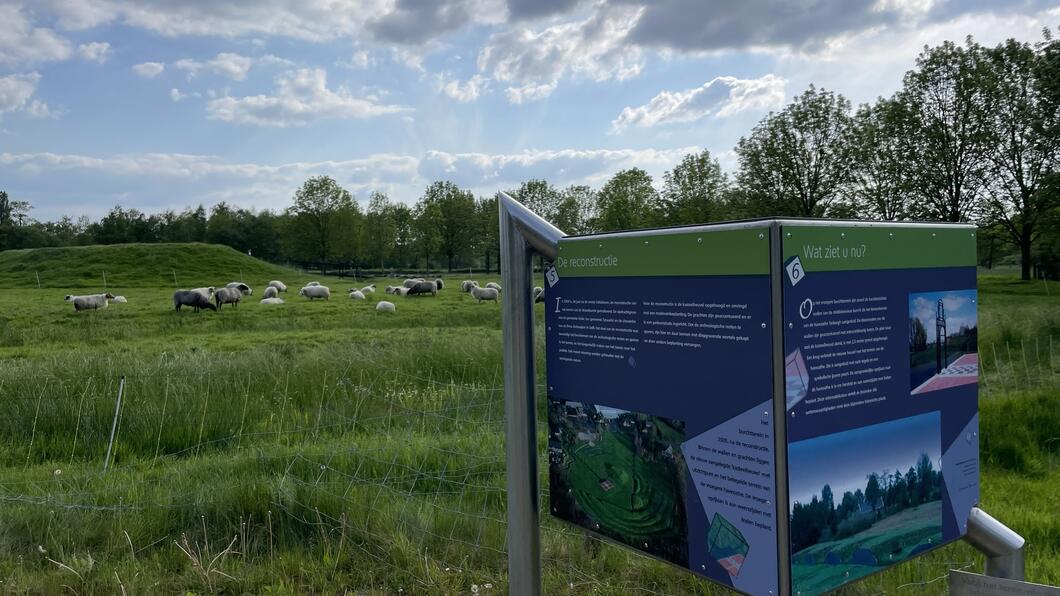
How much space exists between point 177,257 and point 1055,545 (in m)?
76.0

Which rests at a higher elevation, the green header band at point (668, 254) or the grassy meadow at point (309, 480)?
the green header band at point (668, 254)

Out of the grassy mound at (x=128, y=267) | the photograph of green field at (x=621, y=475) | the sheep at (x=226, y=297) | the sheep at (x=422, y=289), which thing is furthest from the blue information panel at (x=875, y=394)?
the grassy mound at (x=128, y=267)

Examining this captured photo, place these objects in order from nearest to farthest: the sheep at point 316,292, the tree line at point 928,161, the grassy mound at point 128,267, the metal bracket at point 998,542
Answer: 1. the metal bracket at point 998,542
2. the tree line at point 928,161
3. the sheep at point 316,292
4. the grassy mound at point 128,267

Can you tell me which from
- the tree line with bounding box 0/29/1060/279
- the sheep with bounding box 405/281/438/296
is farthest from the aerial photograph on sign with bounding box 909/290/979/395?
the sheep with bounding box 405/281/438/296

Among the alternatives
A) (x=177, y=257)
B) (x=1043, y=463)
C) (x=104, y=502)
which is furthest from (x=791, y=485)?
(x=177, y=257)

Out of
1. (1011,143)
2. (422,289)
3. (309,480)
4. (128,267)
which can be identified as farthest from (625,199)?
(309,480)

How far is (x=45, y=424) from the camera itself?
9055 millimetres

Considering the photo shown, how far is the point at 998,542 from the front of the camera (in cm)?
281

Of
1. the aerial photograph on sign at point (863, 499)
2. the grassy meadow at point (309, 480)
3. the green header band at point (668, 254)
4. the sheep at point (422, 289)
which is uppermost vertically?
the green header band at point (668, 254)

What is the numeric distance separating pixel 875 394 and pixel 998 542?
95cm

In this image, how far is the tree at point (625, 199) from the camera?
75.9m

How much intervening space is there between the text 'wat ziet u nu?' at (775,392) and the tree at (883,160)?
4210 cm

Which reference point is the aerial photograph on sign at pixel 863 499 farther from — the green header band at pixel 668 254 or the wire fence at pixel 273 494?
the wire fence at pixel 273 494

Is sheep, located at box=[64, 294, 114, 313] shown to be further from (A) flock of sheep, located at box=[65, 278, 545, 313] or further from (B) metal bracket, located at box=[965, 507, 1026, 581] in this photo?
(B) metal bracket, located at box=[965, 507, 1026, 581]
